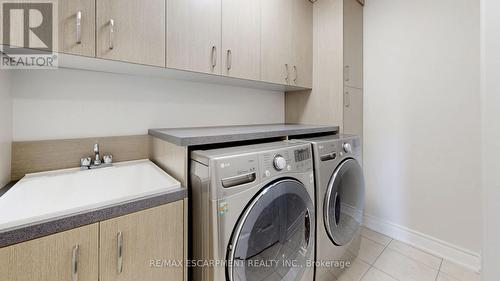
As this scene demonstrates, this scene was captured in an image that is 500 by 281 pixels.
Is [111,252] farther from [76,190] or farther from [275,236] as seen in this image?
[275,236]

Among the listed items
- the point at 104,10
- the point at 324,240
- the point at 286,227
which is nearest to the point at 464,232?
the point at 324,240

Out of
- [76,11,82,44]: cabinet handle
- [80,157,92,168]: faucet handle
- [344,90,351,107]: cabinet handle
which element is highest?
[76,11,82,44]: cabinet handle

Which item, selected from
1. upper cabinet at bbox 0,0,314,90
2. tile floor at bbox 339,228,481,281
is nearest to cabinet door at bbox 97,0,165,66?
upper cabinet at bbox 0,0,314,90

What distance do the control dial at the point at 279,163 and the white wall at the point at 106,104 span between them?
0.88 m

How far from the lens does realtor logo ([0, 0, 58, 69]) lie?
0.81 metres

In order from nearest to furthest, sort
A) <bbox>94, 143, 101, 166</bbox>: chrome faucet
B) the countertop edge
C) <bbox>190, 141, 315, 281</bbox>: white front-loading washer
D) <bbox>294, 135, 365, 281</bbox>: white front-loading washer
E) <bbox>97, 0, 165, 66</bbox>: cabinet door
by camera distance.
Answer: the countertop edge
<bbox>190, 141, 315, 281</bbox>: white front-loading washer
<bbox>97, 0, 165, 66</bbox>: cabinet door
<bbox>94, 143, 101, 166</bbox>: chrome faucet
<bbox>294, 135, 365, 281</bbox>: white front-loading washer

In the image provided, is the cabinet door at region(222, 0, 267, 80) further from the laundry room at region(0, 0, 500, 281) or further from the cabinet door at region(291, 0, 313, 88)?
the cabinet door at region(291, 0, 313, 88)

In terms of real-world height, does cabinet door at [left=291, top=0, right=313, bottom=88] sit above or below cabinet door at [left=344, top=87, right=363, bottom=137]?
above

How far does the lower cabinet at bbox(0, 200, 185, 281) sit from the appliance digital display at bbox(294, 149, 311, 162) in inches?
25.6

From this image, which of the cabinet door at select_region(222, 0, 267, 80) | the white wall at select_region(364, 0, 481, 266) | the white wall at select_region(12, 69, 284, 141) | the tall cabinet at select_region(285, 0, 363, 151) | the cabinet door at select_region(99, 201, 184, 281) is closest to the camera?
the cabinet door at select_region(99, 201, 184, 281)

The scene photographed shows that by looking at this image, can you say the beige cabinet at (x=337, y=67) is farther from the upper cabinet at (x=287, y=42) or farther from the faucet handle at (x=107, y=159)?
the faucet handle at (x=107, y=159)

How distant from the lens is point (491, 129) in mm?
787

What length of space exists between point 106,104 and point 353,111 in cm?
200

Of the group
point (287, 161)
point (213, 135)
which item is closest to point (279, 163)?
point (287, 161)
